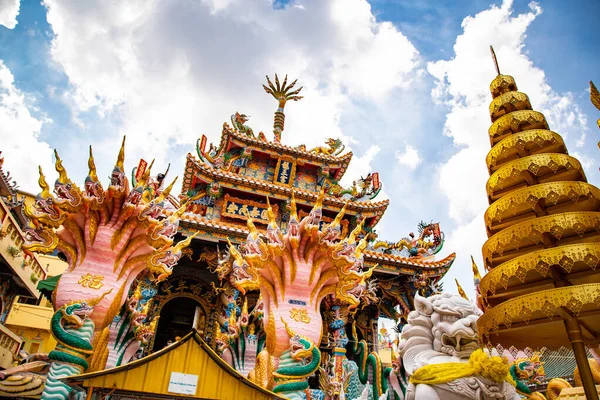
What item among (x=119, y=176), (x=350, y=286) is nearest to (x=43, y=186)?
(x=119, y=176)

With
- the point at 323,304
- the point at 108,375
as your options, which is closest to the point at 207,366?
the point at 108,375

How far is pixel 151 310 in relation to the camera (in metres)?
10.8

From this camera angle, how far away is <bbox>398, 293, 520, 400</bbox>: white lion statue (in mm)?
3375

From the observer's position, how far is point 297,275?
26.7 ft

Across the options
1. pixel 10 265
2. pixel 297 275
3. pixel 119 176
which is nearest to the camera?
pixel 119 176

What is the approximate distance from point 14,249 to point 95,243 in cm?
705

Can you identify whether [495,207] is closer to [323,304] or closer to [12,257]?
[323,304]

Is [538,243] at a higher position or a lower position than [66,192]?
lower

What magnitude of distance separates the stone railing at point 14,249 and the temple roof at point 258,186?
5.01 m

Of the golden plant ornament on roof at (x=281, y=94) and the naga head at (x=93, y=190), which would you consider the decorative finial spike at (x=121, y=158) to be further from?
the golden plant ornament on roof at (x=281, y=94)

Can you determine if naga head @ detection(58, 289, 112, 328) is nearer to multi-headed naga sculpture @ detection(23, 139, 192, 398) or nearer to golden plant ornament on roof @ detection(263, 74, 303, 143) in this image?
multi-headed naga sculpture @ detection(23, 139, 192, 398)

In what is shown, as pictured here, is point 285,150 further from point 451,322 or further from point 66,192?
point 451,322

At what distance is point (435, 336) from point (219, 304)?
826 cm

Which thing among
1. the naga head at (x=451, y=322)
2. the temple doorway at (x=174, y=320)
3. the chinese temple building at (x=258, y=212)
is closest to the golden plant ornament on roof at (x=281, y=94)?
the chinese temple building at (x=258, y=212)
